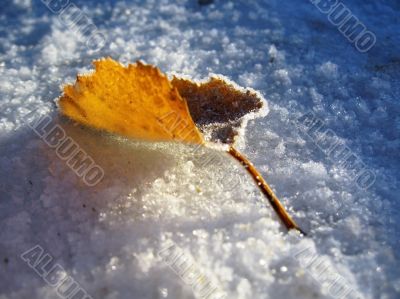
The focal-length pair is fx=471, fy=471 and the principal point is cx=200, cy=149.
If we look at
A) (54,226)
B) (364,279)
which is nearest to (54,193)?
(54,226)

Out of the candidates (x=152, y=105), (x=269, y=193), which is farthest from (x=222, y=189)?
(x=152, y=105)

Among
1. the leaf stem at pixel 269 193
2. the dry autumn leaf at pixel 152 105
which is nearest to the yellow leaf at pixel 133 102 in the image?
the dry autumn leaf at pixel 152 105

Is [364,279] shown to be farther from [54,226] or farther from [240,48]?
[240,48]

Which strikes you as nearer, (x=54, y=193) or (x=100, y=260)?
(x=100, y=260)

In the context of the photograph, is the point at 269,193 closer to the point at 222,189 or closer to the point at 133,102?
the point at 222,189

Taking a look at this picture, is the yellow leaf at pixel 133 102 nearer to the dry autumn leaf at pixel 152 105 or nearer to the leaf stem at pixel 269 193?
the dry autumn leaf at pixel 152 105

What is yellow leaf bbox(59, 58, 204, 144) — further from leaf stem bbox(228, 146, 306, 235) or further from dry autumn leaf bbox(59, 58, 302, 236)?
leaf stem bbox(228, 146, 306, 235)

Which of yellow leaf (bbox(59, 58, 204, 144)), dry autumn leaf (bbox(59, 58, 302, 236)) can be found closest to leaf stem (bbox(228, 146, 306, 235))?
dry autumn leaf (bbox(59, 58, 302, 236))
